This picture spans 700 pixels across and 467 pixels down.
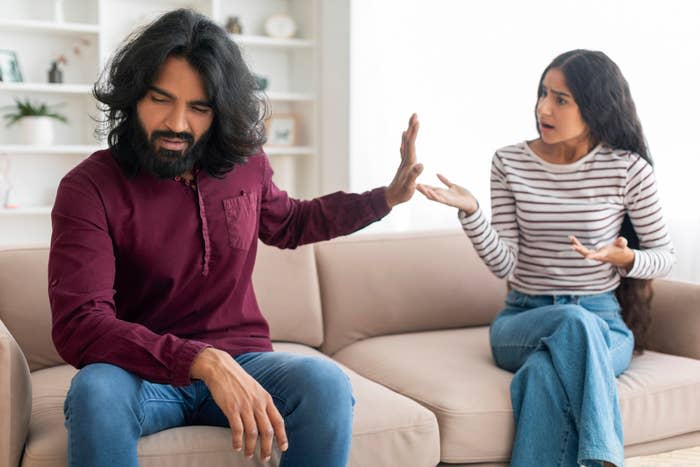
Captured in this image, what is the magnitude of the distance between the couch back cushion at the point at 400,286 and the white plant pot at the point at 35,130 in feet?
7.87

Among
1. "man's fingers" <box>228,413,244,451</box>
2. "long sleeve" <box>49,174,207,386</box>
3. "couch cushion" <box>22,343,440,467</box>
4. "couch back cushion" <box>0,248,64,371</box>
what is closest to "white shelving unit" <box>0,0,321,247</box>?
"couch back cushion" <box>0,248,64,371</box>

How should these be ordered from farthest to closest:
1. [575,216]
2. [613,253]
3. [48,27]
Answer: [48,27], [575,216], [613,253]

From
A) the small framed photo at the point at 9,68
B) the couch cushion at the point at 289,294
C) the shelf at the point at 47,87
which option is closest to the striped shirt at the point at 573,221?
the couch cushion at the point at 289,294

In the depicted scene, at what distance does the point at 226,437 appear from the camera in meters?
1.65

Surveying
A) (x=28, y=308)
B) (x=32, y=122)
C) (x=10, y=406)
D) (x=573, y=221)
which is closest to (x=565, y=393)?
(x=573, y=221)

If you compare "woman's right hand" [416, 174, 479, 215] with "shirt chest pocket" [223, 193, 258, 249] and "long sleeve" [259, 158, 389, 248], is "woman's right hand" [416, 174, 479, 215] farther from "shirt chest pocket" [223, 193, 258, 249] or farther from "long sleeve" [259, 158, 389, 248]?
"shirt chest pocket" [223, 193, 258, 249]

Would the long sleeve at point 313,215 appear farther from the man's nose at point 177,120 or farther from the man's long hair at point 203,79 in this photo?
the man's nose at point 177,120

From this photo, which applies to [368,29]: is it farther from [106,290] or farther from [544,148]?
[106,290]

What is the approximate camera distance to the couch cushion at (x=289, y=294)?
2387mm

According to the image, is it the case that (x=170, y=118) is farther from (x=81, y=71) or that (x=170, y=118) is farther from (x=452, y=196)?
(x=81, y=71)

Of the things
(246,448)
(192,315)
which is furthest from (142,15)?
(246,448)

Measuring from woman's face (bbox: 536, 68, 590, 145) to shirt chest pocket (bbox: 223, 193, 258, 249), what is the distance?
0.86 meters

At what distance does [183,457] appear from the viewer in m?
1.61

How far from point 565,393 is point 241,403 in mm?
822
